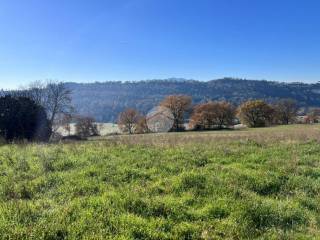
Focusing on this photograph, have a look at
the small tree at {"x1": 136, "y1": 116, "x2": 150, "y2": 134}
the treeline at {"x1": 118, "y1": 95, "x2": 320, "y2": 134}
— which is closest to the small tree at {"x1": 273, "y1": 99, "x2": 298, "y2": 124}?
the treeline at {"x1": 118, "y1": 95, "x2": 320, "y2": 134}

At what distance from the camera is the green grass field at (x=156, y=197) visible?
7.64m

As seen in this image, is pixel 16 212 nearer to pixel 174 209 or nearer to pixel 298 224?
pixel 174 209

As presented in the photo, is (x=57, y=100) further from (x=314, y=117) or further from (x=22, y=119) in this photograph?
(x=314, y=117)

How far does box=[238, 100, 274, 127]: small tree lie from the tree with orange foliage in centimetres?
299

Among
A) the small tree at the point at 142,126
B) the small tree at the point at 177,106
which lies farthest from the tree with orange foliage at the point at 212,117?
the small tree at the point at 142,126

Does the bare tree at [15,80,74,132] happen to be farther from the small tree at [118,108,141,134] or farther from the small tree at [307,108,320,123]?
the small tree at [307,108,320,123]

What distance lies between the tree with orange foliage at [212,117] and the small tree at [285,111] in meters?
15.8

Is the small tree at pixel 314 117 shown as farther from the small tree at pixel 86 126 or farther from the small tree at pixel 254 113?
the small tree at pixel 86 126

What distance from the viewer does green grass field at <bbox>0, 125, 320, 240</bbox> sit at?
7645mm

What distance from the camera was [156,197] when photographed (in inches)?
382

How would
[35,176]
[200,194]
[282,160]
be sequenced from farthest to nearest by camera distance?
[282,160], [35,176], [200,194]

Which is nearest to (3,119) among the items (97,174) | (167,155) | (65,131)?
(167,155)

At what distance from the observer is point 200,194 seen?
1052cm

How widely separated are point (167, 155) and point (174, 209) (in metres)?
7.88
